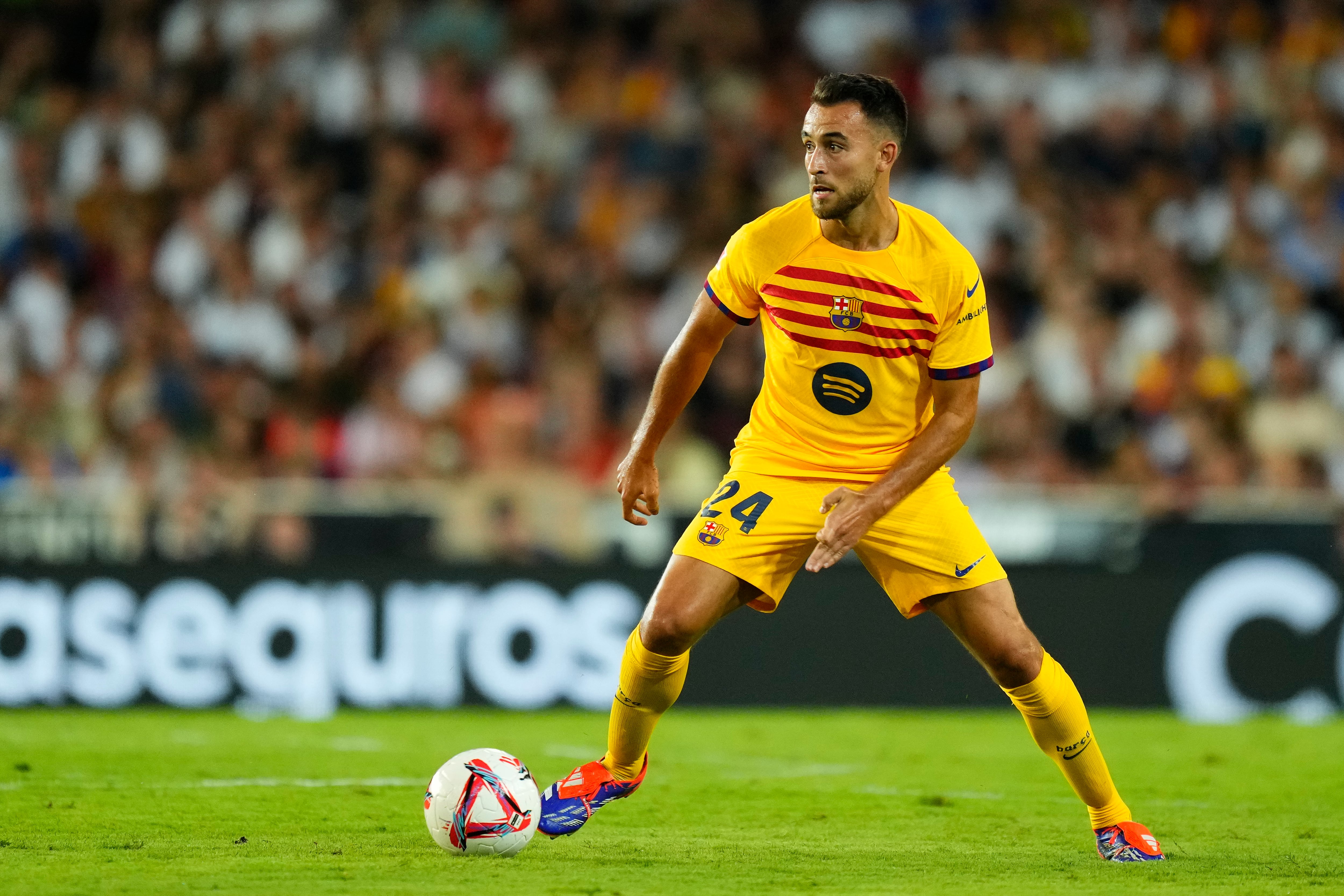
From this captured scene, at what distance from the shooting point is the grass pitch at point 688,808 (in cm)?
544

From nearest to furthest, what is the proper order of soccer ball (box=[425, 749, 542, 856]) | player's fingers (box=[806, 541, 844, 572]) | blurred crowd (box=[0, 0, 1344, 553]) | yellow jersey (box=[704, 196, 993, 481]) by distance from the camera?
player's fingers (box=[806, 541, 844, 572]), soccer ball (box=[425, 749, 542, 856]), yellow jersey (box=[704, 196, 993, 481]), blurred crowd (box=[0, 0, 1344, 553])

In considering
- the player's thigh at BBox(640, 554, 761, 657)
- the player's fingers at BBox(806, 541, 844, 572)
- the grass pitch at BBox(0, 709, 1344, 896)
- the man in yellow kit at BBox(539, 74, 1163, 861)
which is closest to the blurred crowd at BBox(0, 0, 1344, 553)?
the grass pitch at BBox(0, 709, 1344, 896)

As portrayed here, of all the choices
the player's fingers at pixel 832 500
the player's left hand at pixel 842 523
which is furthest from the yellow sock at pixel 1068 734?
the player's fingers at pixel 832 500

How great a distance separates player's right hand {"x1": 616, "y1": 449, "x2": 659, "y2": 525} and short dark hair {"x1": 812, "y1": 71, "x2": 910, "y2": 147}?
4.27ft

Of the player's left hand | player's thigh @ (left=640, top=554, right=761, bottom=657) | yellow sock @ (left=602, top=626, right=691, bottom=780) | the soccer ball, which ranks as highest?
the player's left hand

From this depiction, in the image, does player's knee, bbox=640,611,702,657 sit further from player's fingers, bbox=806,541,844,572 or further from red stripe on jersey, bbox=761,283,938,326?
red stripe on jersey, bbox=761,283,938,326

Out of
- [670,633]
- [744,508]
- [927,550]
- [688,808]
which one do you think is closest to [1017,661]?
[927,550]

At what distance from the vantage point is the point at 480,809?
18.7 ft

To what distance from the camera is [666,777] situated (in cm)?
803

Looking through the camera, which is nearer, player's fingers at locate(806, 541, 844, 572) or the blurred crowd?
player's fingers at locate(806, 541, 844, 572)

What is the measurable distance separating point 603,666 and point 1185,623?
12.0 ft

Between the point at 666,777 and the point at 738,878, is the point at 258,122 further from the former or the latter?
the point at 738,878

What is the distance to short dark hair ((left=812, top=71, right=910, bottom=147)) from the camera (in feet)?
18.8

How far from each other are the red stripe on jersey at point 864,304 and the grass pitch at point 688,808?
176 cm
